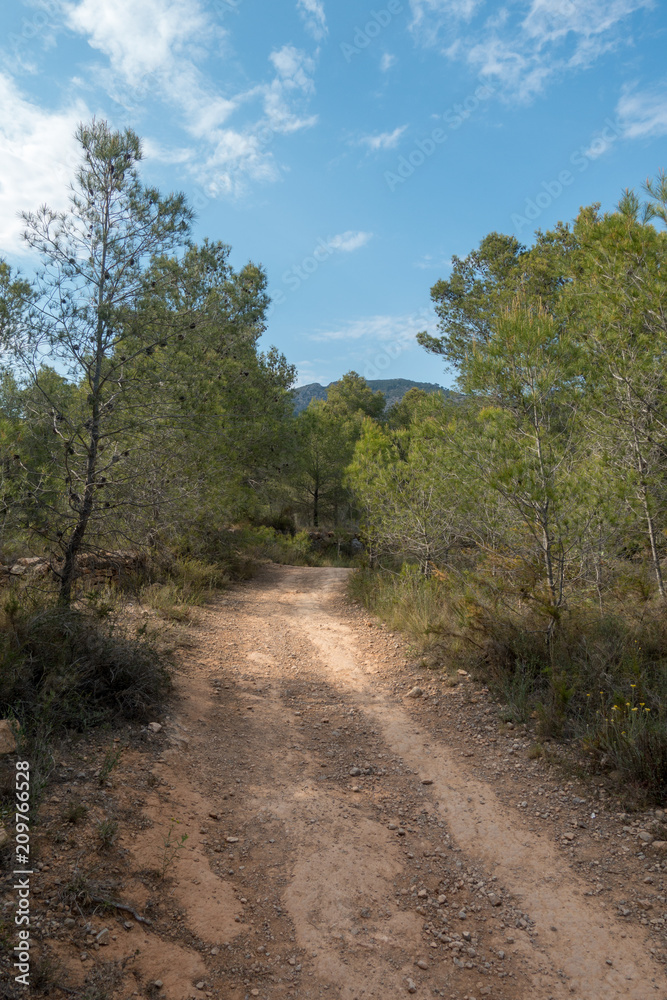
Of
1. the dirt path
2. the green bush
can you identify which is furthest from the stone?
the dirt path

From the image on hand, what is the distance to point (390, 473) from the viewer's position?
959 cm

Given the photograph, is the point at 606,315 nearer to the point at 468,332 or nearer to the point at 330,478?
the point at 468,332

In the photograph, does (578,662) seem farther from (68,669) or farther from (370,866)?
(68,669)

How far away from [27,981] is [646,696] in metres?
4.31

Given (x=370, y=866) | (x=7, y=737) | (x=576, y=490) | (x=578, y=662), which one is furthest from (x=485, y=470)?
(x=7, y=737)

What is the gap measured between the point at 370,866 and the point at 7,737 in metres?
2.41

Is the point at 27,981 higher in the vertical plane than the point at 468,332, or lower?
lower

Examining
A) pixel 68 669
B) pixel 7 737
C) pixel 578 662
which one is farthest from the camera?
pixel 578 662

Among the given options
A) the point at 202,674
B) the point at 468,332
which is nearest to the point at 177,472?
the point at 202,674

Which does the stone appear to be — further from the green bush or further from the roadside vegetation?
the roadside vegetation

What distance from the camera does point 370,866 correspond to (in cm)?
331

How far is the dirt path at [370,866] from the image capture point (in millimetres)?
2543

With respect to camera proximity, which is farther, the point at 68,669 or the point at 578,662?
the point at 578,662

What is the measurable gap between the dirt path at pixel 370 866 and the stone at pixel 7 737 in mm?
902
